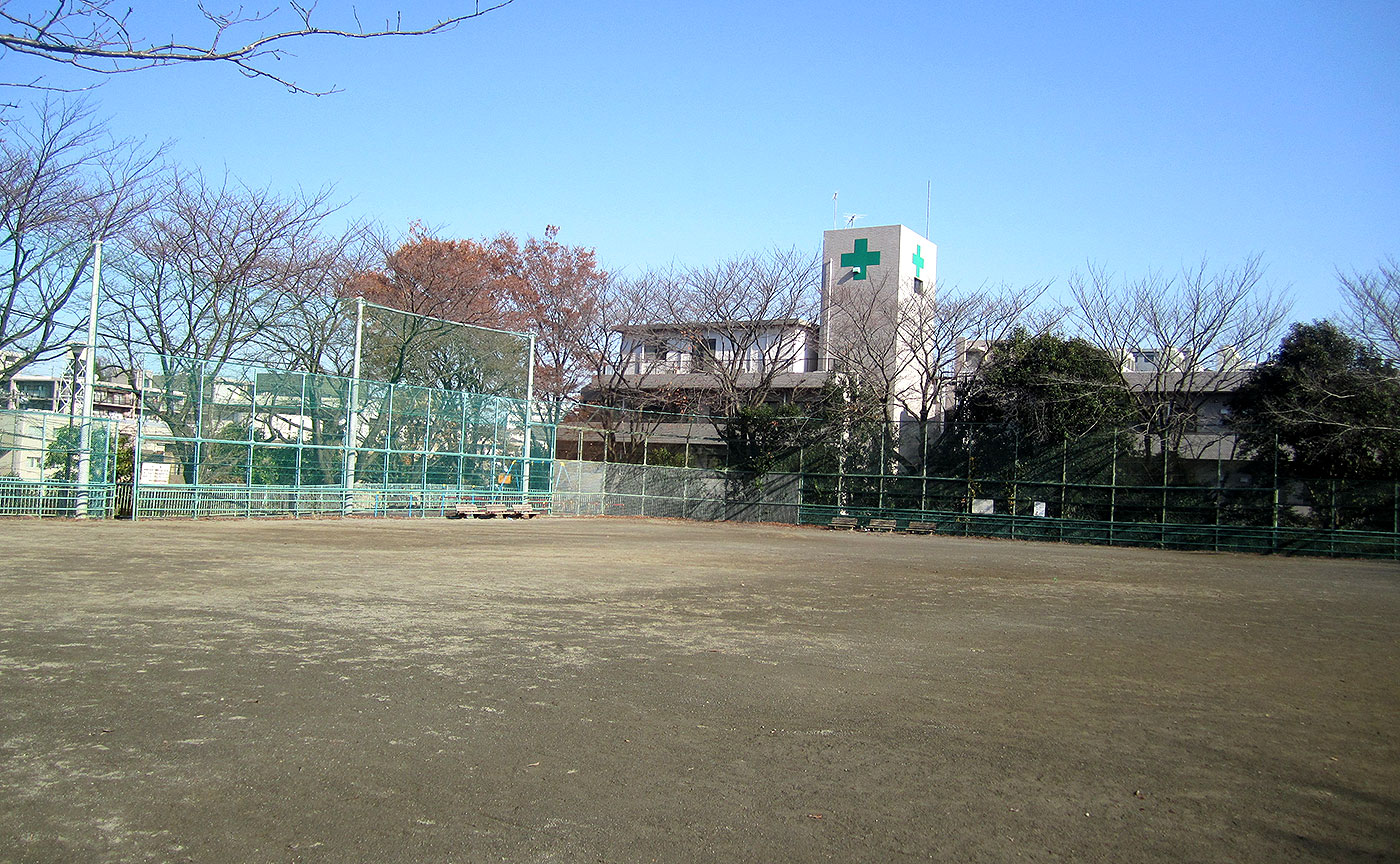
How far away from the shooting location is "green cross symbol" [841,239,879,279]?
1698 inches

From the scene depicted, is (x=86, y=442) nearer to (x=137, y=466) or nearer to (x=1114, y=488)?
(x=137, y=466)

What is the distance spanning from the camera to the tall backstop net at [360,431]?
22062mm

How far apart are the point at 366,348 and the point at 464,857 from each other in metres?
27.1

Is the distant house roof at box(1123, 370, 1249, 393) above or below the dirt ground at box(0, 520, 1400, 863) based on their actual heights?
above

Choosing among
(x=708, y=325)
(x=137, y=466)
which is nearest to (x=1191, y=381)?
(x=708, y=325)

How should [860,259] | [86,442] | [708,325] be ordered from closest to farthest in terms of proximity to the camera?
[86,442] → [708,325] → [860,259]

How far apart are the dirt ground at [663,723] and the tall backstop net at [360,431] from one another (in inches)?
447

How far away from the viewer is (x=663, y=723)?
586cm

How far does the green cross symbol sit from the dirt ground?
105 feet

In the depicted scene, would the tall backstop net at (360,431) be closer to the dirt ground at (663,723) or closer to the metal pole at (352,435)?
the metal pole at (352,435)

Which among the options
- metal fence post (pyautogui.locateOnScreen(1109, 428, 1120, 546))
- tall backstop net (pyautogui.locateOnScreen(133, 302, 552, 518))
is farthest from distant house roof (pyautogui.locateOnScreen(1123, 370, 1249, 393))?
tall backstop net (pyautogui.locateOnScreen(133, 302, 552, 518))

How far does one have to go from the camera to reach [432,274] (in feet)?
120

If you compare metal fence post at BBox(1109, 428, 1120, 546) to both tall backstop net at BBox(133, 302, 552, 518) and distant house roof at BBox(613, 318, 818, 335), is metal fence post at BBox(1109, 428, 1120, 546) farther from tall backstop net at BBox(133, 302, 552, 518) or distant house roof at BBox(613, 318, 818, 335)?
tall backstop net at BBox(133, 302, 552, 518)

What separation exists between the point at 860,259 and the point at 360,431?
25.3 metres
